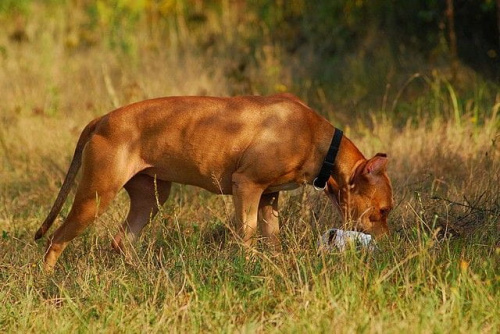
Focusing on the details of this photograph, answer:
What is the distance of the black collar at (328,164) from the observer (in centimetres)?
694

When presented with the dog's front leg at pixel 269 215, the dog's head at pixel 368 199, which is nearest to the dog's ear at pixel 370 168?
the dog's head at pixel 368 199

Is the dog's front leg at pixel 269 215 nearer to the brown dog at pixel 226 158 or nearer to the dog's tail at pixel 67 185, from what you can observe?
the brown dog at pixel 226 158

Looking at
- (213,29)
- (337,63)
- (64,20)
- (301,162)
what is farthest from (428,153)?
(64,20)

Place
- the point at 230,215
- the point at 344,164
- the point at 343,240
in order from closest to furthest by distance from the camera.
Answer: the point at 343,240
the point at 344,164
the point at 230,215

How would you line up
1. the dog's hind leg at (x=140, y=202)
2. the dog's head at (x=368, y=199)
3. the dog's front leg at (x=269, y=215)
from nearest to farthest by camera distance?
1. the dog's head at (x=368, y=199)
2. the dog's front leg at (x=269, y=215)
3. the dog's hind leg at (x=140, y=202)

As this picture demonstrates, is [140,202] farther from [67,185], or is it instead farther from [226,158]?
[226,158]

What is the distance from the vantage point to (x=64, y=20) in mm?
14852

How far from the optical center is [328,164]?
6.93 metres

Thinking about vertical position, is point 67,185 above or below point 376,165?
below

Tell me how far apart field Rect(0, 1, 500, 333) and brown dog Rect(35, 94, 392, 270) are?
0.25m

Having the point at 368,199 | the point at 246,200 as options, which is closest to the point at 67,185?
the point at 246,200

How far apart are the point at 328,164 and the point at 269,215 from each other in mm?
656

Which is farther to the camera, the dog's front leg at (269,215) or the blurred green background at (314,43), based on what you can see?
the blurred green background at (314,43)

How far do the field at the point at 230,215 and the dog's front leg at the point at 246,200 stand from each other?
0.19 m
